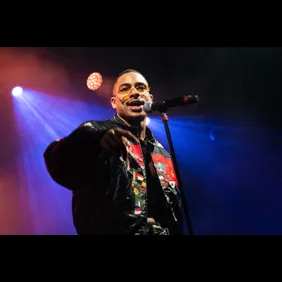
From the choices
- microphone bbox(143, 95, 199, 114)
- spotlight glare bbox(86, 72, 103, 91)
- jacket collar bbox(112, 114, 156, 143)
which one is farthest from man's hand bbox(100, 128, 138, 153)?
spotlight glare bbox(86, 72, 103, 91)

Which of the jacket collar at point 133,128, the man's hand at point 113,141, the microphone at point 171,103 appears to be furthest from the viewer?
Answer: the jacket collar at point 133,128

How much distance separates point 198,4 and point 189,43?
31cm

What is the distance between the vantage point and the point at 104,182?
2.11 meters

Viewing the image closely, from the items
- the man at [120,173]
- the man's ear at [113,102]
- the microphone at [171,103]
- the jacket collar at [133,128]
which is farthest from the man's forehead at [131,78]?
the microphone at [171,103]

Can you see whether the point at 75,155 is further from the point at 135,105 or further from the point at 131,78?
the point at 131,78

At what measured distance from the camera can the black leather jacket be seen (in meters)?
1.77

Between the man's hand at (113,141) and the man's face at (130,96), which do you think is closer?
the man's hand at (113,141)

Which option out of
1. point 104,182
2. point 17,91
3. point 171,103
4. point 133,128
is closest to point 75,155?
point 104,182

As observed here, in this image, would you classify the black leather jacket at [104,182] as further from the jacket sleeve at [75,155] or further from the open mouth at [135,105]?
the open mouth at [135,105]

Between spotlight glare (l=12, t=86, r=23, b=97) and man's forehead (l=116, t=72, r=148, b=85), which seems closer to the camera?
man's forehead (l=116, t=72, r=148, b=85)

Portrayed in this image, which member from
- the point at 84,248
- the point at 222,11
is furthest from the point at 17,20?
the point at 84,248

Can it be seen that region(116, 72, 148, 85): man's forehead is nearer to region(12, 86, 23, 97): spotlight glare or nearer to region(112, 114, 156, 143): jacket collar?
region(112, 114, 156, 143): jacket collar

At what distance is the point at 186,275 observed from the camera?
2412mm

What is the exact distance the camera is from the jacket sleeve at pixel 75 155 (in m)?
1.74
